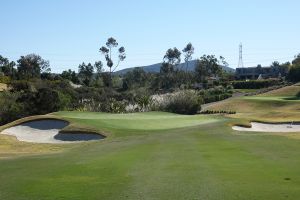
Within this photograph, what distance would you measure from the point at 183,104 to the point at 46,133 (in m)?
24.7

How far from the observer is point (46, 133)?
112 feet

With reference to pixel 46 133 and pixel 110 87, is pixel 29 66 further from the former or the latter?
pixel 46 133

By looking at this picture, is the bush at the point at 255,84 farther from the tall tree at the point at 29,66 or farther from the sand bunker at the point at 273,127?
the sand bunker at the point at 273,127

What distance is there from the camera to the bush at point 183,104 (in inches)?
2211

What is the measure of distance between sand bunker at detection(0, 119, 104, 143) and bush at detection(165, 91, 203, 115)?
22.1 m

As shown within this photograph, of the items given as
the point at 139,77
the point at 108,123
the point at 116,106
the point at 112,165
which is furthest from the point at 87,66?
the point at 112,165

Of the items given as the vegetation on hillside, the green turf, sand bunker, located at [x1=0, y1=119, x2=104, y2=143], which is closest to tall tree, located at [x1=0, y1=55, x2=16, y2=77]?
the vegetation on hillside

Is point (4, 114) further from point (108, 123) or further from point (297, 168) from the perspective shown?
point (297, 168)

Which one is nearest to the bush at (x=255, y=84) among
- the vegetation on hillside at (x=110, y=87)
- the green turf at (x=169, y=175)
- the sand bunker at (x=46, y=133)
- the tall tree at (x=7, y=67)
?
the vegetation on hillside at (x=110, y=87)

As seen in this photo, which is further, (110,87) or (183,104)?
(110,87)

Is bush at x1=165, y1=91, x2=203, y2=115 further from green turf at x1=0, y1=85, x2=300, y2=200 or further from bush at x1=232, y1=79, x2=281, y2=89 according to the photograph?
bush at x1=232, y1=79, x2=281, y2=89

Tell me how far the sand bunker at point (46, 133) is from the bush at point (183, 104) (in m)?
22.1

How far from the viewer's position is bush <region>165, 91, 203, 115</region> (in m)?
56.2

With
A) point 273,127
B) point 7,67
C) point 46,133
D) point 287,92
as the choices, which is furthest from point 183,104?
point 7,67
